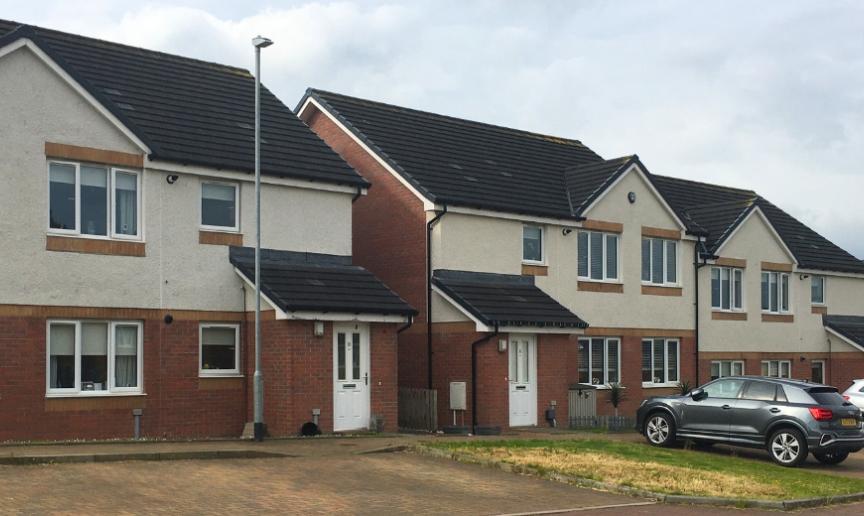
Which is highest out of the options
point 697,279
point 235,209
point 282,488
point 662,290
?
point 235,209

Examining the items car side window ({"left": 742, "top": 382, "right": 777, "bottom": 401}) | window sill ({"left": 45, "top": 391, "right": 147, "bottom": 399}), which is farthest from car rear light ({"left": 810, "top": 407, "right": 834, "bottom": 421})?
window sill ({"left": 45, "top": 391, "right": 147, "bottom": 399})

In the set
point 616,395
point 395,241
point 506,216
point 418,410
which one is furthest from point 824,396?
point 395,241

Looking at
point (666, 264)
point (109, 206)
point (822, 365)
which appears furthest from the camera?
point (822, 365)

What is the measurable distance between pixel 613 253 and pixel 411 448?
1292 centimetres

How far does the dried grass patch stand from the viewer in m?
16.0

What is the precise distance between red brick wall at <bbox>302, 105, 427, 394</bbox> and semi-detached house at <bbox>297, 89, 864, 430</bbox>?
1.8 inches

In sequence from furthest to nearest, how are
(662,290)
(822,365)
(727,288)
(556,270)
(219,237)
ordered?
(822,365) < (727,288) < (662,290) < (556,270) < (219,237)

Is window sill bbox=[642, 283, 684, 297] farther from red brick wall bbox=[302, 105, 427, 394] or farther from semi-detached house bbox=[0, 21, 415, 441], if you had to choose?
semi-detached house bbox=[0, 21, 415, 441]

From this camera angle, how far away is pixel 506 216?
27.2 meters

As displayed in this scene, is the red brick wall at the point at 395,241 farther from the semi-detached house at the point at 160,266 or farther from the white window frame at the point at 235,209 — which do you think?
the white window frame at the point at 235,209

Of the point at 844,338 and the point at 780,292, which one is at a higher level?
the point at 780,292

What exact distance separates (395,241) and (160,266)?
23.7ft

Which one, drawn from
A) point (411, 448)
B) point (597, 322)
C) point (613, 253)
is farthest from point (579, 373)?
point (411, 448)

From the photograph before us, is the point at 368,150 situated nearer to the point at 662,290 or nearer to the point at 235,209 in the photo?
the point at 235,209
